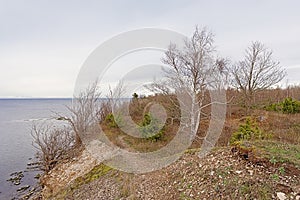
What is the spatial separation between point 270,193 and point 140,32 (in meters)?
5.36

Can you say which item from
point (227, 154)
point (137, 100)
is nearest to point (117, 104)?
point (137, 100)

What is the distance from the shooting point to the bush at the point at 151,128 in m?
11.1

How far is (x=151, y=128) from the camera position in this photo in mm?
11297

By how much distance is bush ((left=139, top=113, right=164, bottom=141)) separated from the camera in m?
11.1

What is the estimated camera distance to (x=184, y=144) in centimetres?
968

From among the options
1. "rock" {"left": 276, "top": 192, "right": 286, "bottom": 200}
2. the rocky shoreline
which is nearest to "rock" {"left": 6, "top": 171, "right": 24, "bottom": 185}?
the rocky shoreline

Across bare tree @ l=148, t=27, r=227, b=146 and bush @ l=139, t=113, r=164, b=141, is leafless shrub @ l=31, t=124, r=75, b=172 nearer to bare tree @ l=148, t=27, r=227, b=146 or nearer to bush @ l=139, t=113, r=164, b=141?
bush @ l=139, t=113, r=164, b=141

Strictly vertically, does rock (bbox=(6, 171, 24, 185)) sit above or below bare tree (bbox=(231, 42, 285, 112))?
below

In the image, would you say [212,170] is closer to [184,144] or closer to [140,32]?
[140,32]

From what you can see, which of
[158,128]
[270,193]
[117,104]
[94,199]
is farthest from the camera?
[117,104]

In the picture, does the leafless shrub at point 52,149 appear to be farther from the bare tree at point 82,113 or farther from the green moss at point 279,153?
the green moss at point 279,153

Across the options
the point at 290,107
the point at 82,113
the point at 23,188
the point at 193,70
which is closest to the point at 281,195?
the point at 193,70

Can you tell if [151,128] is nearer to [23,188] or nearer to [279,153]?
[23,188]

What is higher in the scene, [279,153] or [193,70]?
[193,70]
